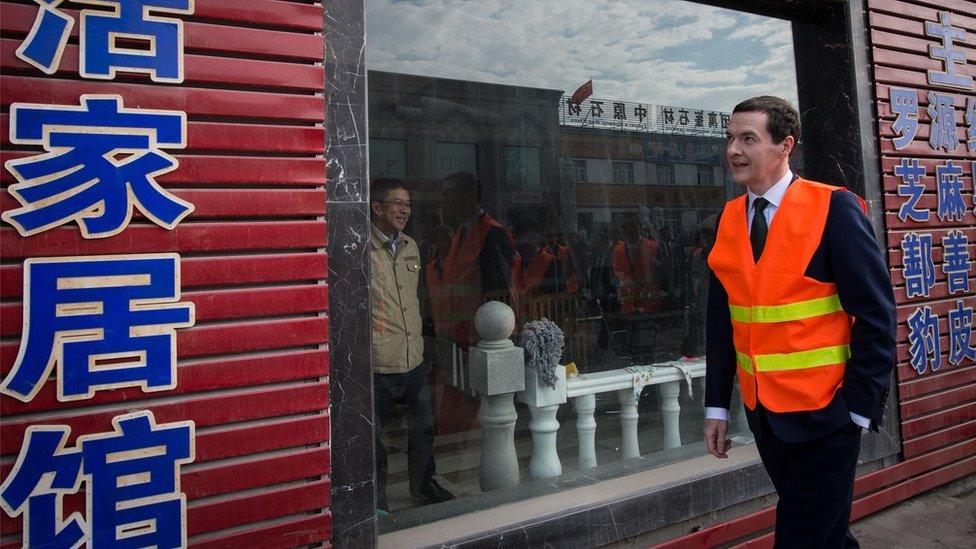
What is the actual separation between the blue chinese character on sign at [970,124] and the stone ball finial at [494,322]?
3446mm

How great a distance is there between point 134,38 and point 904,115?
13.7 ft

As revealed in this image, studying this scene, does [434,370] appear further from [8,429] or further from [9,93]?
[9,93]

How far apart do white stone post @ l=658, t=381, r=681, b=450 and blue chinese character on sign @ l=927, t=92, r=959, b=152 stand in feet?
7.58

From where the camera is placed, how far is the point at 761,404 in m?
2.05

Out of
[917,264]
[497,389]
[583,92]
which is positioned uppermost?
[583,92]

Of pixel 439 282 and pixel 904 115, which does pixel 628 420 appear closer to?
pixel 439 282

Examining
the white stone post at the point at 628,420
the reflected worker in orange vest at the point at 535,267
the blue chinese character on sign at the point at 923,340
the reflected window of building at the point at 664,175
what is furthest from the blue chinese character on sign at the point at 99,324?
the blue chinese character on sign at the point at 923,340

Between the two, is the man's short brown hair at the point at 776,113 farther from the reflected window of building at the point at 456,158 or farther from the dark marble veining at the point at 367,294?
the reflected window of building at the point at 456,158

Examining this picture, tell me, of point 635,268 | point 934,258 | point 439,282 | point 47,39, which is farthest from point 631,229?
point 47,39

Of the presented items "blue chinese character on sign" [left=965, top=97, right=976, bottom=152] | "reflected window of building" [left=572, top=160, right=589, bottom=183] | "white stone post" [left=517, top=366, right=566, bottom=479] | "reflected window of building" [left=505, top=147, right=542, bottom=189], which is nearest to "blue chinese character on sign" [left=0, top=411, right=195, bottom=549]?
"white stone post" [left=517, top=366, right=566, bottom=479]

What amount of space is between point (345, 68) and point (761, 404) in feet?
6.12

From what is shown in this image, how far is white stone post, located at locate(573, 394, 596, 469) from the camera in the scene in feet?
11.2

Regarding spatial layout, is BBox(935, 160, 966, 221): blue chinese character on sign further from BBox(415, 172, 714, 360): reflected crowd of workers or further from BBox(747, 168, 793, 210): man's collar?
BBox(747, 168, 793, 210): man's collar

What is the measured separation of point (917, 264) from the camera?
3.87 meters
